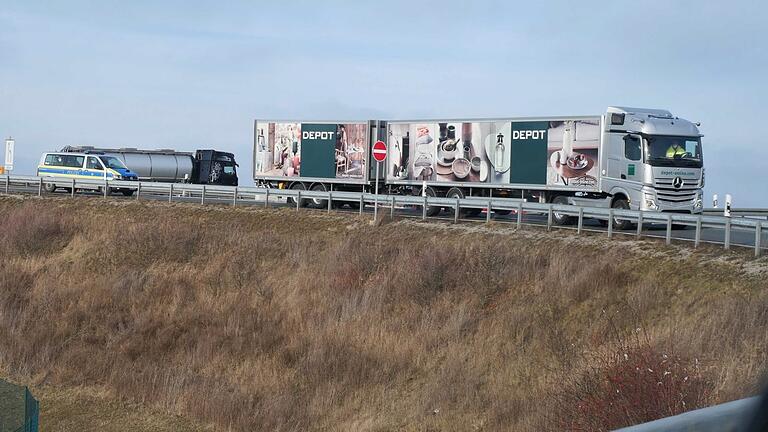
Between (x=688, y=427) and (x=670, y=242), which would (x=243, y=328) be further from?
(x=688, y=427)

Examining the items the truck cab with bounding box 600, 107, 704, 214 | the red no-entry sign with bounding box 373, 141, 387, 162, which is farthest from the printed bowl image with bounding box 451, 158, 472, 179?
the truck cab with bounding box 600, 107, 704, 214

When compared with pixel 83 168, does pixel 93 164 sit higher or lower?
higher

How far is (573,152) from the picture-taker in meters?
29.2

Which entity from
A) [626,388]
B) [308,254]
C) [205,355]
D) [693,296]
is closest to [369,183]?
[308,254]

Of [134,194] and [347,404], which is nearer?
[347,404]

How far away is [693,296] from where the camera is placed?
18.1 meters

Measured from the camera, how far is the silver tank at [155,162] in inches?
2272

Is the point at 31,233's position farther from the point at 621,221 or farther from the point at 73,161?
the point at 621,221

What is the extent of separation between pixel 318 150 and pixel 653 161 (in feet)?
46.1

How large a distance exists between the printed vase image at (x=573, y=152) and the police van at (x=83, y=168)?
21.8m

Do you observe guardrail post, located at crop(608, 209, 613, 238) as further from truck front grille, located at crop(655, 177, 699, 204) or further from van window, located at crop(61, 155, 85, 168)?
van window, located at crop(61, 155, 85, 168)

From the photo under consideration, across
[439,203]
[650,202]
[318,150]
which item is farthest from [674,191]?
[318,150]

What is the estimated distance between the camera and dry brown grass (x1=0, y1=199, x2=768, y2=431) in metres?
17.1

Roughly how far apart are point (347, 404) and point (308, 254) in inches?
382
